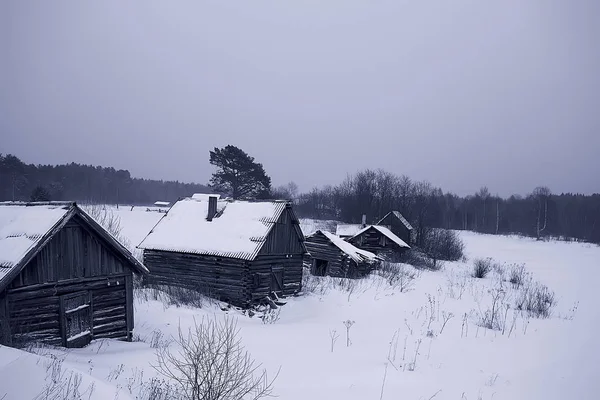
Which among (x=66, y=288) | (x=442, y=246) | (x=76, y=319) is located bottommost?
(x=442, y=246)

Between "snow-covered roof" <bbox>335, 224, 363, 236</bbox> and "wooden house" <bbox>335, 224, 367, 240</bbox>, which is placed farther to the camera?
"snow-covered roof" <bbox>335, 224, 363, 236</bbox>

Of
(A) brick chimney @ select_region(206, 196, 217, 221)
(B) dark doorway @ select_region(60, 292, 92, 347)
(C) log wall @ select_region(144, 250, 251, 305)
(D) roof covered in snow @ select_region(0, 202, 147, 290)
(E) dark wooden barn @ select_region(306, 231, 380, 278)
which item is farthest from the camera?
(E) dark wooden barn @ select_region(306, 231, 380, 278)

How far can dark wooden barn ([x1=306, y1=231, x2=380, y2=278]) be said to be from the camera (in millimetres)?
29875

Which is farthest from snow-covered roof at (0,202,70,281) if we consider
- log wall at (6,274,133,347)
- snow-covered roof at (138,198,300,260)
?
snow-covered roof at (138,198,300,260)

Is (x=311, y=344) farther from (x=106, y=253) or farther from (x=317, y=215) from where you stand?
(x=317, y=215)

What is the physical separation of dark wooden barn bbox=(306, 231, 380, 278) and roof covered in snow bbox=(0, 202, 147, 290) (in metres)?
21.7

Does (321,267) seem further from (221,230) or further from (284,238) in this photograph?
(221,230)

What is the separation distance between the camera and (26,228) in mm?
9102

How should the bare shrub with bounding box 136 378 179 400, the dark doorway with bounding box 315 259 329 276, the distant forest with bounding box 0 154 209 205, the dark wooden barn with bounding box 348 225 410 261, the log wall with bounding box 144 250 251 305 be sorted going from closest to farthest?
the bare shrub with bounding box 136 378 179 400 < the log wall with bounding box 144 250 251 305 < the dark doorway with bounding box 315 259 329 276 < the dark wooden barn with bounding box 348 225 410 261 < the distant forest with bounding box 0 154 209 205

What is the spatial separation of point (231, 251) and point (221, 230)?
1866 mm

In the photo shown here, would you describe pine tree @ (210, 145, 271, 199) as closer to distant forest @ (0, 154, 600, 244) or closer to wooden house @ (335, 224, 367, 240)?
distant forest @ (0, 154, 600, 244)

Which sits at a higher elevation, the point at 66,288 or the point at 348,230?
the point at 66,288

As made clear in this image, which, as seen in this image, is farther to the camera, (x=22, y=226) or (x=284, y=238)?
(x=284, y=238)

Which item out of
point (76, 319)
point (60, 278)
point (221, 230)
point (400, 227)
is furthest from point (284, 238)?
point (400, 227)
